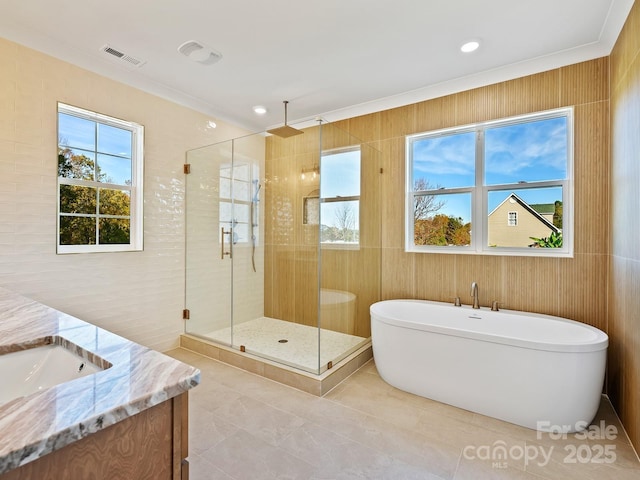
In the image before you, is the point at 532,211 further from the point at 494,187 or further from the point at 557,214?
the point at 494,187

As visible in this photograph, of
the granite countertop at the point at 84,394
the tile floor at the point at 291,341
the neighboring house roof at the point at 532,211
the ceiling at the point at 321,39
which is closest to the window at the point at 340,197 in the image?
the ceiling at the point at 321,39

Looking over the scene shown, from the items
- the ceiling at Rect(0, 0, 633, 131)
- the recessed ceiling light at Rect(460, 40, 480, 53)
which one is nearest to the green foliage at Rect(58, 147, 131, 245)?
the ceiling at Rect(0, 0, 633, 131)

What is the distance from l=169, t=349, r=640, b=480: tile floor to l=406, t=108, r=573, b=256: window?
→ 1.43 m

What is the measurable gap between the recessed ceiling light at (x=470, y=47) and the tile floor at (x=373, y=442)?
276 cm

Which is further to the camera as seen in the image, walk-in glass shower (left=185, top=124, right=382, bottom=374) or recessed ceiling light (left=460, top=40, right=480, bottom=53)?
walk-in glass shower (left=185, top=124, right=382, bottom=374)

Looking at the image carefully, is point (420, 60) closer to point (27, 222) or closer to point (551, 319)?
point (551, 319)

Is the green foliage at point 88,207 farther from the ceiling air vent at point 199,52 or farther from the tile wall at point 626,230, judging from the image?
the tile wall at point 626,230

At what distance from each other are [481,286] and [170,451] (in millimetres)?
2888

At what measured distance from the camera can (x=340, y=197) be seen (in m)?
3.17

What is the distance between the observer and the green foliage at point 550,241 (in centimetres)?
270

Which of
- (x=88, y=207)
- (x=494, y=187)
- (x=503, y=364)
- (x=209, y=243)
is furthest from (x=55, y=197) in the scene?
(x=494, y=187)

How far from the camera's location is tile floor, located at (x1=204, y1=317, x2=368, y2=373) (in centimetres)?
288

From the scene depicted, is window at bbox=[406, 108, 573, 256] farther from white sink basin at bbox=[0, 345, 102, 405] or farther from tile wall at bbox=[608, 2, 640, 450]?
white sink basin at bbox=[0, 345, 102, 405]

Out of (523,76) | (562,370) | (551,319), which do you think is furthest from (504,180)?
(562,370)
